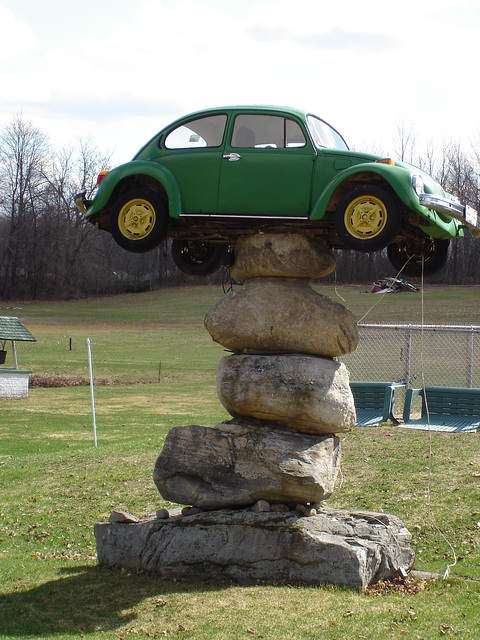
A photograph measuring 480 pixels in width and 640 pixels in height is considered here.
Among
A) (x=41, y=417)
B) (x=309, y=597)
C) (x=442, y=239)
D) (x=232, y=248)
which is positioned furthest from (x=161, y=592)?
(x=41, y=417)

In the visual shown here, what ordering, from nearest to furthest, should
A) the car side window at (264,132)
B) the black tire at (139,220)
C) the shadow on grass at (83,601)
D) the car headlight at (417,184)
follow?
1. the shadow on grass at (83,601)
2. the car headlight at (417,184)
3. the black tire at (139,220)
4. the car side window at (264,132)

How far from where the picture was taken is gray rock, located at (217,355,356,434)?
26.8 ft

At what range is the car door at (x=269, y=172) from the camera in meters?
7.86

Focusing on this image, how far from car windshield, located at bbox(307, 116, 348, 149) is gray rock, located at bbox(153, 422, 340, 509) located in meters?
3.09

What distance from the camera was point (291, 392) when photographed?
8156mm

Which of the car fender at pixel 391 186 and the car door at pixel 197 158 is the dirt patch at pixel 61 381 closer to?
the car door at pixel 197 158

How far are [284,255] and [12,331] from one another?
17.9 metres

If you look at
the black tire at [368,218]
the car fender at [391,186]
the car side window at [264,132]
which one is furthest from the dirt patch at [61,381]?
the black tire at [368,218]

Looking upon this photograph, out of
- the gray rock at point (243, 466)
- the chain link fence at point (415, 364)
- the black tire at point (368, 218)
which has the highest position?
the black tire at point (368, 218)

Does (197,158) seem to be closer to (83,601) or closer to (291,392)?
(291,392)

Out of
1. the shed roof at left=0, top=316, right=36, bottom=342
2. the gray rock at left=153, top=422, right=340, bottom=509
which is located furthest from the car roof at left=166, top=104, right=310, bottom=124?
the shed roof at left=0, top=316, right=36, bottom=342

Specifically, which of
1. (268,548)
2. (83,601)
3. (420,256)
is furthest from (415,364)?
(83,601)

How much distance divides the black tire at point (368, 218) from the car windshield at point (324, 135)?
3.09 ft

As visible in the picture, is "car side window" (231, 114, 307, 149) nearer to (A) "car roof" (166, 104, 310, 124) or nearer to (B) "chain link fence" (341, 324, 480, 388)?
(A) "car roof" (166, 104, 310, 124)
